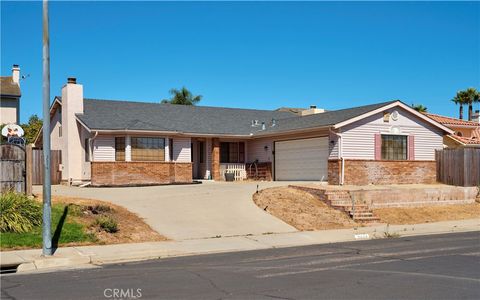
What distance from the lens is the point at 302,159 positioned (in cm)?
2980

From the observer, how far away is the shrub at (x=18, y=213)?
48.4 ft

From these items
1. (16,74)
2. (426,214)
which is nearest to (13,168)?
(426,214)

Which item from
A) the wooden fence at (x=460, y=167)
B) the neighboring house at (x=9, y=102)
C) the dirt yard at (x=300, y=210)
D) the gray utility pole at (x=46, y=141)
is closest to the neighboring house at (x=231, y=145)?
the wooden fence at (x=460, y=167)

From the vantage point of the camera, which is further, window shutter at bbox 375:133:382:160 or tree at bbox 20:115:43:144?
tree at bbox 20:115:43:144

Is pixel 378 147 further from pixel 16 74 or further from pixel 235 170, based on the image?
pixel 16 74

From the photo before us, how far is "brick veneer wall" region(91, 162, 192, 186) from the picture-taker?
90.4 ft

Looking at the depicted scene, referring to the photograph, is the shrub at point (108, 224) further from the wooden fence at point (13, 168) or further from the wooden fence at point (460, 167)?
the wooden fence at point (460, 167)

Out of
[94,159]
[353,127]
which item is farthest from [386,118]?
[94,159]

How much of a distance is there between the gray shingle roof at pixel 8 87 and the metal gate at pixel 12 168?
25.7 meters

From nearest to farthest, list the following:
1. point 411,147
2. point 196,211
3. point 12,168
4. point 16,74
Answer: point 12,168 → point 196,211 → point 411,147 → point 16,74

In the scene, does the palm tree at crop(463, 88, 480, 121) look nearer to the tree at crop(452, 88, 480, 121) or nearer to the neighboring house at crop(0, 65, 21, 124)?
the tree at crop(452, 88, 480, 121)

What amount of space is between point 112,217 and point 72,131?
1484cm

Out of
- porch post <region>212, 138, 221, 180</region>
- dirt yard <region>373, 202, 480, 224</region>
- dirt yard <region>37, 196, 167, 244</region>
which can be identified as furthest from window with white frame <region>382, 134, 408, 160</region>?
dirt yard <region>37, 196, 167, 244</region>

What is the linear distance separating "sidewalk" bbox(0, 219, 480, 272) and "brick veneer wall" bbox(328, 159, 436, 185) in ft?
23.3
